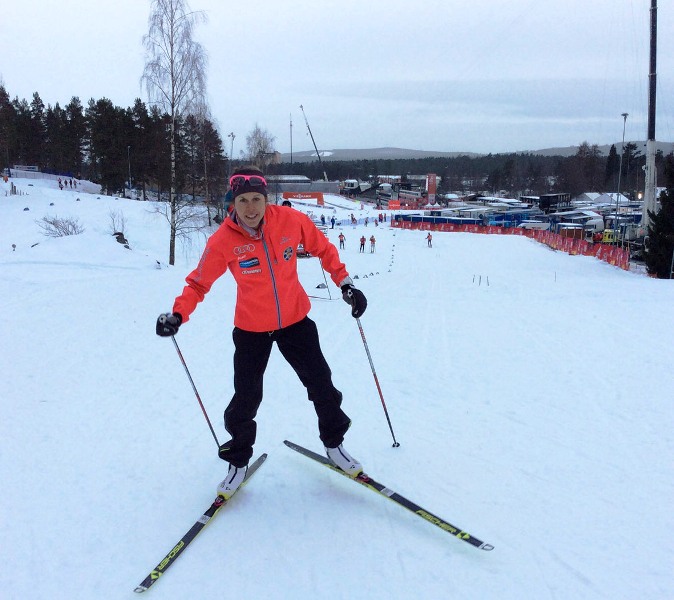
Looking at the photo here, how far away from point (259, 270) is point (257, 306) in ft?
0.68

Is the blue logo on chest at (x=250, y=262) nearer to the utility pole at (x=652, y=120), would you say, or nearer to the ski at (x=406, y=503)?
the ski at (x=406, y=503)

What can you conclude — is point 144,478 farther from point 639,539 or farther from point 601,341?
point 601,341

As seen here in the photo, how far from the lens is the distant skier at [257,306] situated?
277 cm

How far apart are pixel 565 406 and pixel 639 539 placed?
1.90 metres

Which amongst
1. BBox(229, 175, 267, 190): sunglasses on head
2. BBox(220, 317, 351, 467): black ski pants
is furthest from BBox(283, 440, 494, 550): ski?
BBox(229, 175, 267, 190): sunglasses on head

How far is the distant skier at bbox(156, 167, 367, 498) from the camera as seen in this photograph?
2.77m

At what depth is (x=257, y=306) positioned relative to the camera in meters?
2.84

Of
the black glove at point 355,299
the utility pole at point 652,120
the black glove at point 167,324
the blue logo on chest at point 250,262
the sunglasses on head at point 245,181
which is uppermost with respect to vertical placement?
the utility pole at point 652,120

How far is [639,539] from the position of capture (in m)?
2.51

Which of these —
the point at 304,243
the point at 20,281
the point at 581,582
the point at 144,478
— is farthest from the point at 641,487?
the point at 20,281

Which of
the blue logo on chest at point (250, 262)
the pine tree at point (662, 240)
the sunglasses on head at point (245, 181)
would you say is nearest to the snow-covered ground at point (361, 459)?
the blue logo on chest at point (250, 262)

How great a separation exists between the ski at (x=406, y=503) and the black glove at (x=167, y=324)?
1.30m

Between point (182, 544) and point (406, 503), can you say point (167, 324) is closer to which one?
point (182, 544)

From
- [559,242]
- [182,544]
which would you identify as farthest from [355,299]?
[559,242]
